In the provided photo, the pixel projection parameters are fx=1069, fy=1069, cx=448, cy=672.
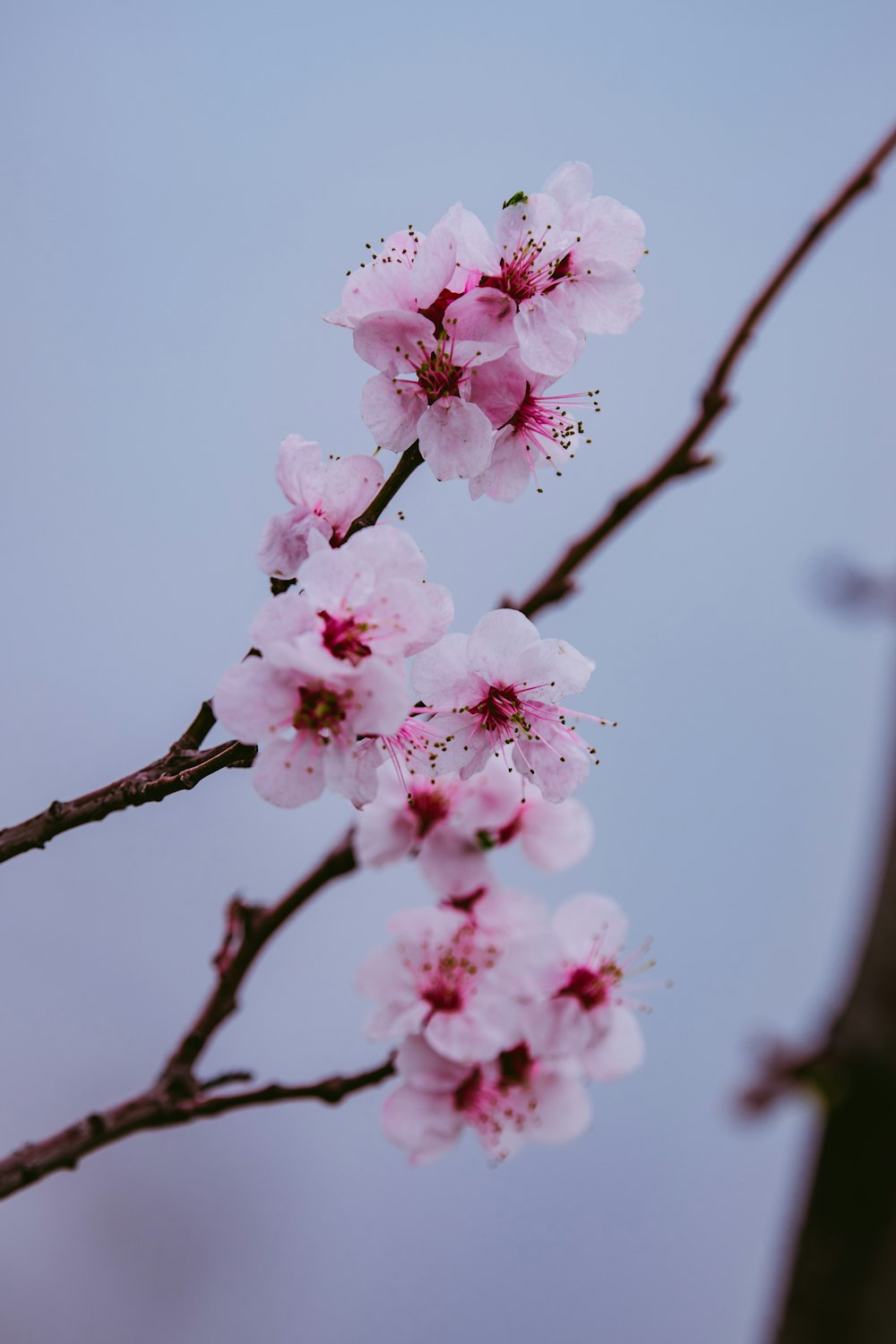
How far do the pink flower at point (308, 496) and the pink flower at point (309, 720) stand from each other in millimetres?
108

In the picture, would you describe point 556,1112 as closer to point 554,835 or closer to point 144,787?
point 554,835

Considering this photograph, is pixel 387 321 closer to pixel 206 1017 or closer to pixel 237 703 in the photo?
pixel 237 703

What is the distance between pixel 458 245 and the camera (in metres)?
0.69

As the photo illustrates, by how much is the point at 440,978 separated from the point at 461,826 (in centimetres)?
15

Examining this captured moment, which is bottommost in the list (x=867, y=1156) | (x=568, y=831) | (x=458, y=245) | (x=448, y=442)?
(x=867, y=1156)

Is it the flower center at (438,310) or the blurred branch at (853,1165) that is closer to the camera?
the blurred branch at (853,1165)

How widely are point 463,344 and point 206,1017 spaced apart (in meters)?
0.60

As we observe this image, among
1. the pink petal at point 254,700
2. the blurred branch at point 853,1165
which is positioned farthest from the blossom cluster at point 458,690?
the blurred branch at point 853,1165

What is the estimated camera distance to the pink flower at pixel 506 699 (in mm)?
718

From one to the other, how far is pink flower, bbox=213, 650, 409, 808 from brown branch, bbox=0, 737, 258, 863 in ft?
0.11

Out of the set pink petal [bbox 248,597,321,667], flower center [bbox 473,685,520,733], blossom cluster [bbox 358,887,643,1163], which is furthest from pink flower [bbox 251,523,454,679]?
blossom cluster [bbox 358,887,643,1163]

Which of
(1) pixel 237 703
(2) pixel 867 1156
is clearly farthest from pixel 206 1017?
(2) pixel 867 1156

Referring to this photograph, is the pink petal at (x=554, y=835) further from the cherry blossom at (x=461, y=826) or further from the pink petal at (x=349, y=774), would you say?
the pink petal at (x=349, y=774)

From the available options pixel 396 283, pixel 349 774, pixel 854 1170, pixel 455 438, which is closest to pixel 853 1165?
pixel 854 1170
